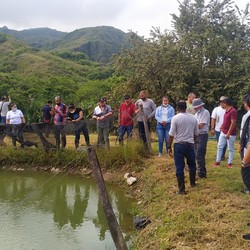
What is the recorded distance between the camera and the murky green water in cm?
632

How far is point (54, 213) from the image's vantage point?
7.88 m

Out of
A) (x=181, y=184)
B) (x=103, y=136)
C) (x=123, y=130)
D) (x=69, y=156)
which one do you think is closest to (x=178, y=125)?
(x=181, y=184)

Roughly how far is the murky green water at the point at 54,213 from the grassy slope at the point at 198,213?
666 millimetres

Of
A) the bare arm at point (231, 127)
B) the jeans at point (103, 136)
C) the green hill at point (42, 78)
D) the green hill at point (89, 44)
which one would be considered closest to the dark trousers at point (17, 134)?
the jeans at point (103, 136)

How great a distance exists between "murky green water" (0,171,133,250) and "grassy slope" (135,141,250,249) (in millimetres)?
666

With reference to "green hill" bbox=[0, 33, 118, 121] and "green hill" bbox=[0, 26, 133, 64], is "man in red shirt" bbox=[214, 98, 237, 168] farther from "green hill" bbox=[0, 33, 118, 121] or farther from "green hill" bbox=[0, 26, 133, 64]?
"green hill" bbox=[0, 26, 133, 64]

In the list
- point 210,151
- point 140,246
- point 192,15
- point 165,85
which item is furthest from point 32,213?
point 192,15

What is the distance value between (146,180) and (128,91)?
13.6 meters

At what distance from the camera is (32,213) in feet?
25.3

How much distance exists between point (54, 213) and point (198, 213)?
3.39m

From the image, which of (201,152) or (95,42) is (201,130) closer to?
(201,152)

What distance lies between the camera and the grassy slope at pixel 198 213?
4.94 metres

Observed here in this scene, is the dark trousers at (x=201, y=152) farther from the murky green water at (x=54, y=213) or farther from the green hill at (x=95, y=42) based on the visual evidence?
the green hill at (x=95, y=42)

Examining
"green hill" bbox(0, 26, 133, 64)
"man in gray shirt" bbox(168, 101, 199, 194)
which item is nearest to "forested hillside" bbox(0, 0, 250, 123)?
"man in gray shirt" bbox(168, 101, 199, 194)
